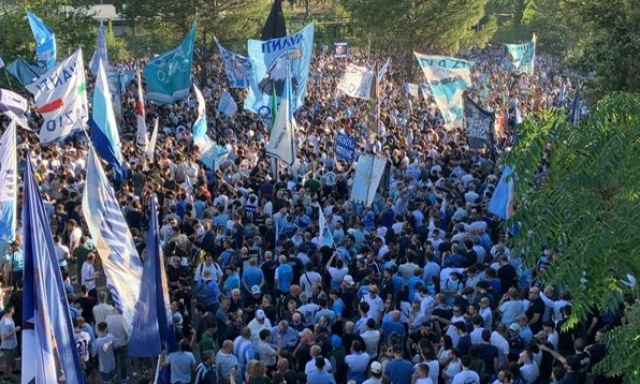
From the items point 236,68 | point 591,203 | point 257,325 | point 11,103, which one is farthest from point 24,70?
point 591,203

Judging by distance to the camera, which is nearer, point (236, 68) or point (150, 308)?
point (150, 308)

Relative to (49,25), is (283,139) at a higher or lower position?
higher

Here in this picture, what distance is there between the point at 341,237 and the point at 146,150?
6804mm

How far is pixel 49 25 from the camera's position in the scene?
37.9 m

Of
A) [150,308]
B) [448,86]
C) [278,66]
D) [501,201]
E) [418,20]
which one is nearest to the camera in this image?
[150,308]

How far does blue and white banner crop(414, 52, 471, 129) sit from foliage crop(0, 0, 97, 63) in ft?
60.1

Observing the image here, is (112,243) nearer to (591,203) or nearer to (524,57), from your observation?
(591,203)

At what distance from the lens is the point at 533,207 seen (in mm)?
6863

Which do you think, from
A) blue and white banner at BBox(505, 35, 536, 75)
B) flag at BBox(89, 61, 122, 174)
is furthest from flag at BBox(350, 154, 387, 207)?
blue and white banner at BBox(505, 35, 536, 75)

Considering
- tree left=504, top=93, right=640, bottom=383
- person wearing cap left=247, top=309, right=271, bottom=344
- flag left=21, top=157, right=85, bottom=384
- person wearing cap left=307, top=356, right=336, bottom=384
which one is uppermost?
tree left=504, top=93, right=640, bottom=383

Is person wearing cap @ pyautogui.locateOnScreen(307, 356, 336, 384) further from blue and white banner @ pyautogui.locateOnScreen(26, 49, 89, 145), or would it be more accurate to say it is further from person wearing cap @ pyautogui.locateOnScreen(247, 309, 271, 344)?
blue and white banner @ pyautogui.locateOnScreen(26, 49, 89, 145)

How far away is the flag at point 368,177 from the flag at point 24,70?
1517cm

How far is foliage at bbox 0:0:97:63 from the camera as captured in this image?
35188 mm

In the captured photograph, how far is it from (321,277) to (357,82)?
39.9 feet
